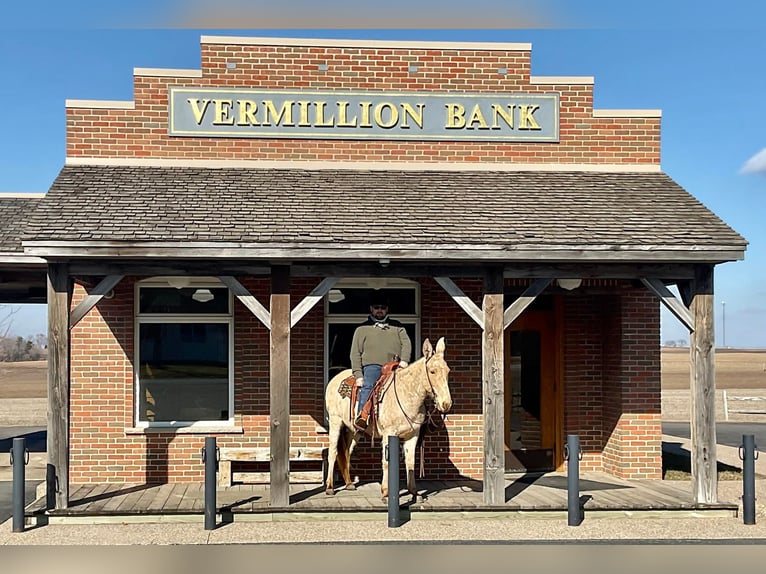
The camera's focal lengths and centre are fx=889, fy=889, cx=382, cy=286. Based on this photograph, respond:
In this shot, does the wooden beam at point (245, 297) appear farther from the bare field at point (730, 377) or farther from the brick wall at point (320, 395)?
the bare field at point (730, 377)

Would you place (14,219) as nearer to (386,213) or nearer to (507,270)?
(386,213)

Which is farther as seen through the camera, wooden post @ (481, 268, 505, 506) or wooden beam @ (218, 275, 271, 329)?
wooden post @ (481, 268, 505, 506)

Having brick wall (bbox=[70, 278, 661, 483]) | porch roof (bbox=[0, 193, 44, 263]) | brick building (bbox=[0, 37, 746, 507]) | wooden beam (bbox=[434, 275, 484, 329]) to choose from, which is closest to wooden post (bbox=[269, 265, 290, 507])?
brick building (bbox=[0, 37, 746, 507])

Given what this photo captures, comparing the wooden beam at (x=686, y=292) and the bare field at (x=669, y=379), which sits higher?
the wooden beam at (x=686, y=292)

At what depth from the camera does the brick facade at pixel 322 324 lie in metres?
11.6

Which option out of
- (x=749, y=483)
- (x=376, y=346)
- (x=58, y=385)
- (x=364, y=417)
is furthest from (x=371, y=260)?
(x=749, y=483)

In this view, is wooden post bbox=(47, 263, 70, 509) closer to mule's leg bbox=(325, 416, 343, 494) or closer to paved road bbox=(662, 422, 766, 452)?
mule's leg bbox=(325, 416, 343, 494)

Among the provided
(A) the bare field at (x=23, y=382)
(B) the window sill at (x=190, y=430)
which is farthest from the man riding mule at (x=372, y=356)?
(A) the bare field at (x=23, y=382)

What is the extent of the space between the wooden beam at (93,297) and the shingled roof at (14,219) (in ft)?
4.98

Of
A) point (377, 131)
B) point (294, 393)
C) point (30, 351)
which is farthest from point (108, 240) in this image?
point (30, 351)

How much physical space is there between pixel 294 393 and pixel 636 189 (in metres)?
5.25

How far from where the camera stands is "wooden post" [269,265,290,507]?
977cm

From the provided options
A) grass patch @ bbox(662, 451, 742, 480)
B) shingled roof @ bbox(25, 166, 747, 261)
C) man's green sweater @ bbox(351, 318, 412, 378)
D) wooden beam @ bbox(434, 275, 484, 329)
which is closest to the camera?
shingled roof @ bbox(25, 166, 747, 261)

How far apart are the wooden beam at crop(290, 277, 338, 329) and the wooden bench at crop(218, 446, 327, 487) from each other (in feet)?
6.53
